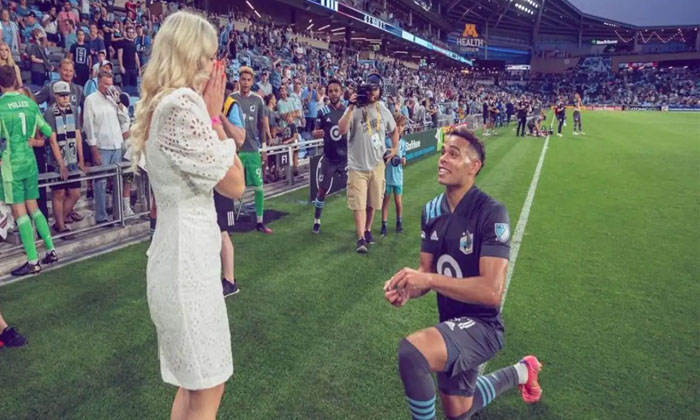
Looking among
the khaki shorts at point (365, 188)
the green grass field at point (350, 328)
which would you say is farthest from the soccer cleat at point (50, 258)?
the khaki shorts at point (365, 188)

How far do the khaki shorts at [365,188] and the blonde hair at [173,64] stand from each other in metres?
4.82

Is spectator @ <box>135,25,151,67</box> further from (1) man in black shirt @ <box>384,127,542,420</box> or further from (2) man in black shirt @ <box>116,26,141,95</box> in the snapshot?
(1) man in black shirt @ <box>384,127,542,420</box>

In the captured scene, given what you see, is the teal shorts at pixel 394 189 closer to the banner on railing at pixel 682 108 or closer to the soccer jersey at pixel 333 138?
the soccer jersey at pixel 333 138

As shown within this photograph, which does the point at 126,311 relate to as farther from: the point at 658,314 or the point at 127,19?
the point at 127,19

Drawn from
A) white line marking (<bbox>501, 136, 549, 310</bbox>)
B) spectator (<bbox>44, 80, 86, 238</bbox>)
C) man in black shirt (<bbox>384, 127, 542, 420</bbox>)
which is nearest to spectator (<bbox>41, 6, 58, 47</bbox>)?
spectator (<bbox>44, 80, 86, 238</bbox>)

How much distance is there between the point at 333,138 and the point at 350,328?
3.99 m

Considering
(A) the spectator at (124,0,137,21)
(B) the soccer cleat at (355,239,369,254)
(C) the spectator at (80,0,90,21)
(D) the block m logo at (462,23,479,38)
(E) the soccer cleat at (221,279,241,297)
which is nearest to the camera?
(E) the soccer cleat at (221,279,241,297)

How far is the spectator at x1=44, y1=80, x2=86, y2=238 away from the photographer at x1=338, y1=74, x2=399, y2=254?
365 centimetres

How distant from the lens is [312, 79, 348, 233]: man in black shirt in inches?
305

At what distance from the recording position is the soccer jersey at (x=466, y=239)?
104 inches

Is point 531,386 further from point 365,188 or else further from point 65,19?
point 65,19

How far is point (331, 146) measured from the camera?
8.00 m

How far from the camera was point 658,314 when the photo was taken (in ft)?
16.0

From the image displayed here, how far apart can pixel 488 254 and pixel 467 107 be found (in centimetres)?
3556
